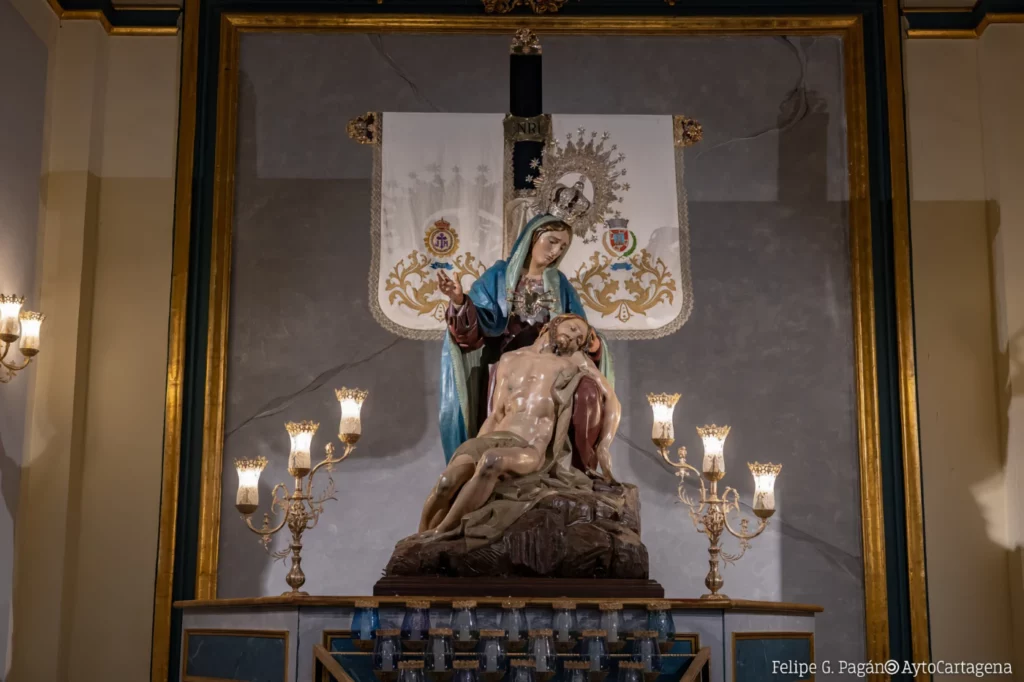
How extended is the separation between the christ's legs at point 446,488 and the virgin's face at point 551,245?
1404 millimetres

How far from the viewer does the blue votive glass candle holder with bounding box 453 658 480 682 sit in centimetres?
548

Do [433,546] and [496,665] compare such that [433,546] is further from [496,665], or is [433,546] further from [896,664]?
[896,664]

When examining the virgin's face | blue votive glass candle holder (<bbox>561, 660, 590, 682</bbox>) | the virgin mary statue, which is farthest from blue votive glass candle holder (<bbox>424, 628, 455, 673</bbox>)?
the virgin's face

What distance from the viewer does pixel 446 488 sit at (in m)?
6.36

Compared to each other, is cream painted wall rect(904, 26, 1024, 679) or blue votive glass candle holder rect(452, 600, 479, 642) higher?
cream painted wall rect(904, 26, 1024, 679)

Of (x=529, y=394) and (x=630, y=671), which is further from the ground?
(x=529, y=394)

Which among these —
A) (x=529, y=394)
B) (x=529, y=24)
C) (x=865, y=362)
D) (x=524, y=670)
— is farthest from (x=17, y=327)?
(x=865, y=362)

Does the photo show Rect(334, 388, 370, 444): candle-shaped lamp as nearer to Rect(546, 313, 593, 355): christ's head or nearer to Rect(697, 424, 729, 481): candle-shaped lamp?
Rect(546, 313, 593, 355): christ's head

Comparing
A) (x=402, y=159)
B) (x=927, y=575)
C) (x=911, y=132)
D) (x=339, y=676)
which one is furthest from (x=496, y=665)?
(x=911, y=132)

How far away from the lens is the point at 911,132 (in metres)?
8.30

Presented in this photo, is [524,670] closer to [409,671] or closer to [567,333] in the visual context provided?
[409,671]

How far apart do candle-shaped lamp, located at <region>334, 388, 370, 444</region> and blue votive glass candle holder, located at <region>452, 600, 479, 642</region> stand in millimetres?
1617

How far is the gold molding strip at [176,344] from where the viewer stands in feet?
25.1

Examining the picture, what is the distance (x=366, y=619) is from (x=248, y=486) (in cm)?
152
